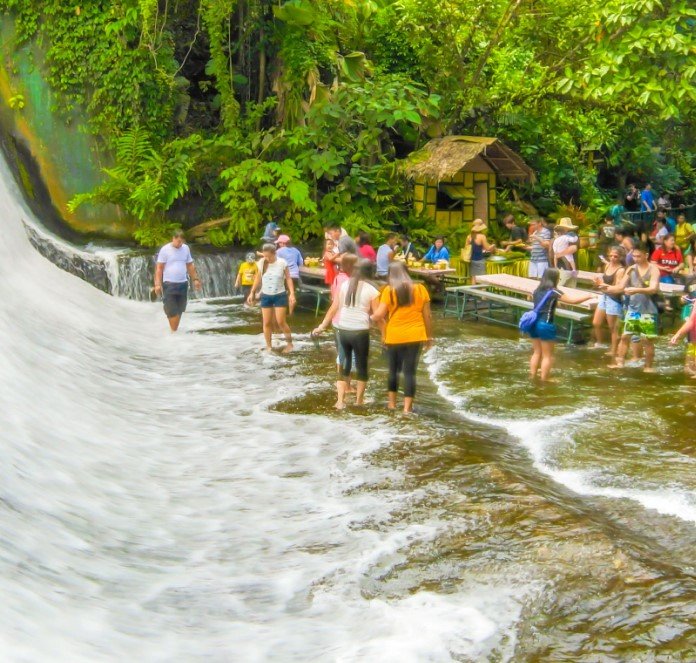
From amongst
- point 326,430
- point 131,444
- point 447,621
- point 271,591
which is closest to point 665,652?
point 447,621

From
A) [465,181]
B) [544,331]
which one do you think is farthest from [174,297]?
[465,181]

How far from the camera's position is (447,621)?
562cm

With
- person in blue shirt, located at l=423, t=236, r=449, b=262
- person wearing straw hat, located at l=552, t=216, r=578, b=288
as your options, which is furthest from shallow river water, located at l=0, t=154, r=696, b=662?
person in blue shirt, located at l=423, t=236, r=449, b=262

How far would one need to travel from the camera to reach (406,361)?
31.9 ft

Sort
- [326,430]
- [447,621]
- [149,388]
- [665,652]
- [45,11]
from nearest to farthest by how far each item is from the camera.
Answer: [665,652], [447,621], [326,430], [149,388], [45,11]

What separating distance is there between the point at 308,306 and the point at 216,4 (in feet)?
25.0

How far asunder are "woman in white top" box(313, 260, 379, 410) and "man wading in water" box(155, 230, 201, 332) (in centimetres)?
481

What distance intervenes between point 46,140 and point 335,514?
16705 mm

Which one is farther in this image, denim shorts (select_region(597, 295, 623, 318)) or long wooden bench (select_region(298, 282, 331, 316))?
long wooden bench (select_region(298, 282, 331, 316))

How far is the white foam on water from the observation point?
7.50 metres

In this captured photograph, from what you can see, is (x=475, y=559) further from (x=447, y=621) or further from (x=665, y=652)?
(x=665, y=652)

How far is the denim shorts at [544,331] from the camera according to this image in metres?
11.4

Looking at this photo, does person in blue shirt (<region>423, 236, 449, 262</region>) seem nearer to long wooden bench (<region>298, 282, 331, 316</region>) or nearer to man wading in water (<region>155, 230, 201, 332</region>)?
long wooden bench (<region>298, 282, 331, 316</region>)

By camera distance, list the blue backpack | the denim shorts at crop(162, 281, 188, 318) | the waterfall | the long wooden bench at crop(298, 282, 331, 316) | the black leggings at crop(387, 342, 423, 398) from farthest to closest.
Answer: the waterfall < the long wooden bench at crop(298, 282, 331, 316) < the denim shorts at crop(162, 281, 188, 318) < the blue backpack < the black leggings at crop(387, 342, 423, 398)
